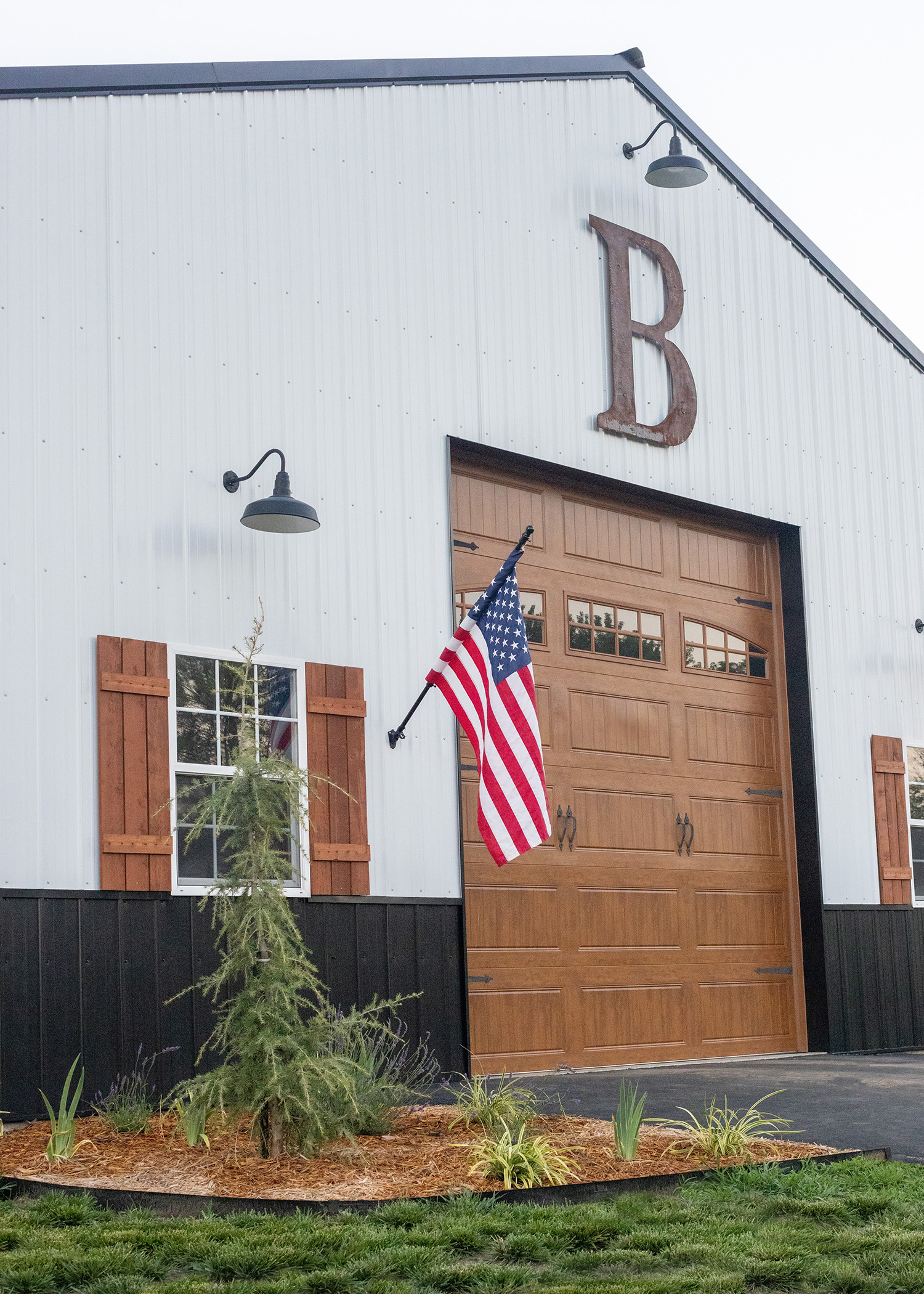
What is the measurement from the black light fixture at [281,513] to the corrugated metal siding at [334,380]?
23.2 inches

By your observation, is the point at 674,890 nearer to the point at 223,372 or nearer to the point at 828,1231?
the point at 223,372

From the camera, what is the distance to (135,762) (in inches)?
281

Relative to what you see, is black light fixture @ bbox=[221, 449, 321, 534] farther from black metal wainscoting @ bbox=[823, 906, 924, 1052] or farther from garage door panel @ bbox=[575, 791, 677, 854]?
black metal wainscoting @ bbox=[823, 906, 924, 1052]

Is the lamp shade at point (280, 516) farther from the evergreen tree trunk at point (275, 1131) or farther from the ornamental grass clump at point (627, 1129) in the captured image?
the ornamental grass clump at point (627, 1129)

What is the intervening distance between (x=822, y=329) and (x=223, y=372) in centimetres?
594

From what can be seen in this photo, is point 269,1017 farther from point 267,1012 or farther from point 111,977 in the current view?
point 111,977

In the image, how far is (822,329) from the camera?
38.9ft

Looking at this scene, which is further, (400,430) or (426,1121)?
(400,430)

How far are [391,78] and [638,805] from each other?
16.7 ft

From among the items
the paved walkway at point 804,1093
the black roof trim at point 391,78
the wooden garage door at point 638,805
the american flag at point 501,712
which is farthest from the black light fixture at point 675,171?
the paved walkway at point 804,1093

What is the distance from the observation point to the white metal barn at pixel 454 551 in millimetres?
7148

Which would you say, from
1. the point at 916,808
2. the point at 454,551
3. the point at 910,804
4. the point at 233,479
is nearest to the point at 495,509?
the point at 454,551

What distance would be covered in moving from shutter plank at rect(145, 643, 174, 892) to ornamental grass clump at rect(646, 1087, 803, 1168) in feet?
8.72

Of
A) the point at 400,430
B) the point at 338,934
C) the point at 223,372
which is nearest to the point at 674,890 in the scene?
the point at 338,934
